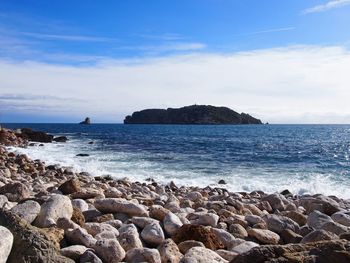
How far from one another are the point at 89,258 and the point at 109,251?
250mm

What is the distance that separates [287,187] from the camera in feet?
49.3

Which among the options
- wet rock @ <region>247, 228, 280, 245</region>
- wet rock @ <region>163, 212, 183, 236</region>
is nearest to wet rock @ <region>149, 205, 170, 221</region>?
wet rock @ <region>163, 212, 183, 236</region>

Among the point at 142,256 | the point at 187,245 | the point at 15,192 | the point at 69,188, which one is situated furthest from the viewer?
the point at 69,188

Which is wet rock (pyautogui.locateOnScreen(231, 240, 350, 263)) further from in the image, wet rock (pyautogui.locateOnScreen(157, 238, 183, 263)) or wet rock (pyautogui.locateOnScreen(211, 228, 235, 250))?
wet rock (pyautogui.locateOnScreen(211, 228, 235, 250))

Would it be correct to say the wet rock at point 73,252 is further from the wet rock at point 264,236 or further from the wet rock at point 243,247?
the wet rock at point 264,236

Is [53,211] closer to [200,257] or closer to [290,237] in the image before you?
[200,257]

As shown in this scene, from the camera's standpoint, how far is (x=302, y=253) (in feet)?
10.3

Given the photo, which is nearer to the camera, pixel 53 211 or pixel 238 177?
pixel 53 211

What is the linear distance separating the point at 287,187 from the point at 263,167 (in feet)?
21.4

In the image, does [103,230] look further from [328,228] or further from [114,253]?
[328,228]

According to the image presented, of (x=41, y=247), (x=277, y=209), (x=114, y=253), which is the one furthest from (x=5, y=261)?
(x=277, y=209)

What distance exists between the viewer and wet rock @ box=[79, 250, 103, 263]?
13.0ft

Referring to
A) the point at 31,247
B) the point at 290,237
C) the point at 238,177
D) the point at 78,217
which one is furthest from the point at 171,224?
the point at 238,177

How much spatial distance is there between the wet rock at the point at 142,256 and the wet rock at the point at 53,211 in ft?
3.65
